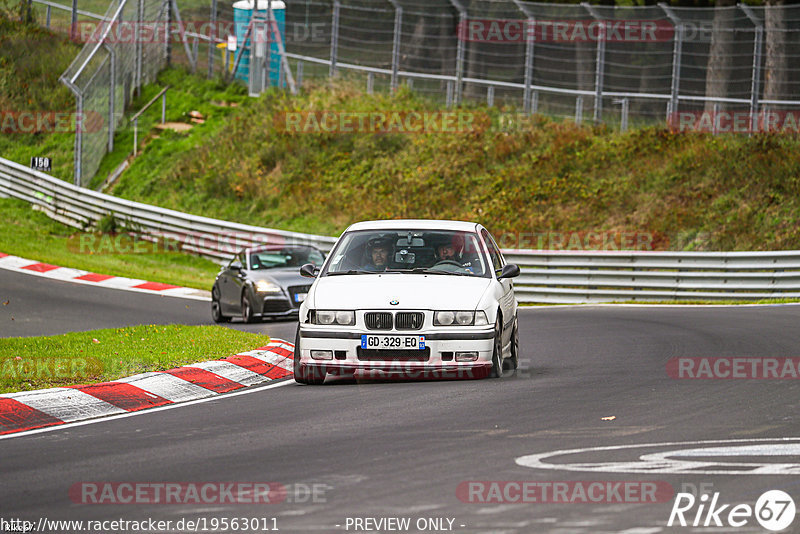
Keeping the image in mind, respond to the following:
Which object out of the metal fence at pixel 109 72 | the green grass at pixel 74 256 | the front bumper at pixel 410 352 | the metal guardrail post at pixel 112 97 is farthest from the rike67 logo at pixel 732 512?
the metal guardrail post at pixel 112 97

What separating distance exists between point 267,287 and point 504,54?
47.2ft

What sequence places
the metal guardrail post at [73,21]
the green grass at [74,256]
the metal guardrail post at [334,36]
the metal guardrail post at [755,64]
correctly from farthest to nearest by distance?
the metal guardrail post at [73,21] → the metal guardrail post at [334,36] → the green grass at [74,256] → the metal guardrail post at [755,64]

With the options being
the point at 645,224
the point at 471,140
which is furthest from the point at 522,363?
the point at 471,140

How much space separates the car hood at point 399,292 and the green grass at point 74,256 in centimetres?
1536

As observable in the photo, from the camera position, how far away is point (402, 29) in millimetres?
33188

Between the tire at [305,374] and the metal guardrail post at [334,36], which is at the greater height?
the metal guardrail post at [334,36]

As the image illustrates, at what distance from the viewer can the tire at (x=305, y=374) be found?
10570 mm

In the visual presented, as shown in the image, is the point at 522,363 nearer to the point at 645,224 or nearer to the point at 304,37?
the point at 645,224

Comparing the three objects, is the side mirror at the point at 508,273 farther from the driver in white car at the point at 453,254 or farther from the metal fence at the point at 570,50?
the metal fence at the point at 570,50

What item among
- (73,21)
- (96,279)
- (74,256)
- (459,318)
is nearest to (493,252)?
(459,318)

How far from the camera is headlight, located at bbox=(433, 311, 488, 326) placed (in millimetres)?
10188

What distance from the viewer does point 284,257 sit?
2050 cm

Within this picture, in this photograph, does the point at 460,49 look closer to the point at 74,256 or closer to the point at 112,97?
the point at 112,97

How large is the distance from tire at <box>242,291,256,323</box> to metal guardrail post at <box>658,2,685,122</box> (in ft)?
44.8
